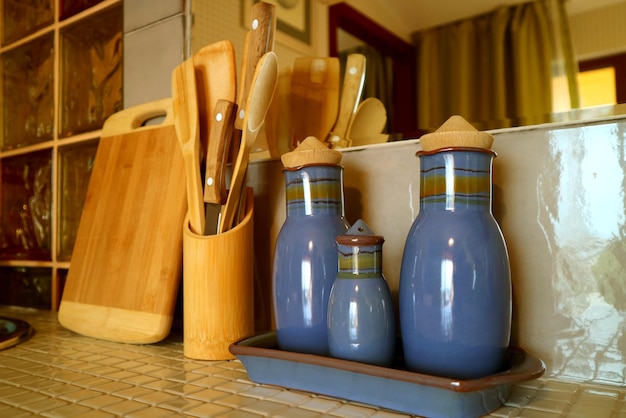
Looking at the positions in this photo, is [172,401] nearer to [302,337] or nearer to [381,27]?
[302,337]

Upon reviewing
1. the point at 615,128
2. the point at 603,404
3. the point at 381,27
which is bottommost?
the point at 603,404

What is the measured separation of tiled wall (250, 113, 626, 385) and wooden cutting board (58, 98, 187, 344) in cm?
46

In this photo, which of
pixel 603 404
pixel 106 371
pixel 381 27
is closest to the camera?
pixel 603 404

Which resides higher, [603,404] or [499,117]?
[499,117]

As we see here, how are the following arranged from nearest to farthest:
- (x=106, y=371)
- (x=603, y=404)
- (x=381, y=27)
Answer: (x=603, y=404)
(x=106, y=371)
(x=381, y=27)

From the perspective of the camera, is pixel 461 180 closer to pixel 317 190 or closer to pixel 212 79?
pixel 317 190

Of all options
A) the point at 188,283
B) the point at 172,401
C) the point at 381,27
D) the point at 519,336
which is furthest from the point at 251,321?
the point at 381,27

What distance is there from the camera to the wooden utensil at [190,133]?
65 cm

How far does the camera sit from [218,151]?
640 millimetres

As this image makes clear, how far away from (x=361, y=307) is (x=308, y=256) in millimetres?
97

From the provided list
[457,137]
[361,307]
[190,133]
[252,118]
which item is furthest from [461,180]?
[190,133]

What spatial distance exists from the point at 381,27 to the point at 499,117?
0.73 feet

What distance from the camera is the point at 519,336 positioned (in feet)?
1.81

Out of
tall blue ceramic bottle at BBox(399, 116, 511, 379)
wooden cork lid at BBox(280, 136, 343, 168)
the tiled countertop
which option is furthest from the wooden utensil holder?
tall blue ceramic bottle at BBox(399, 116, 511, 379)
